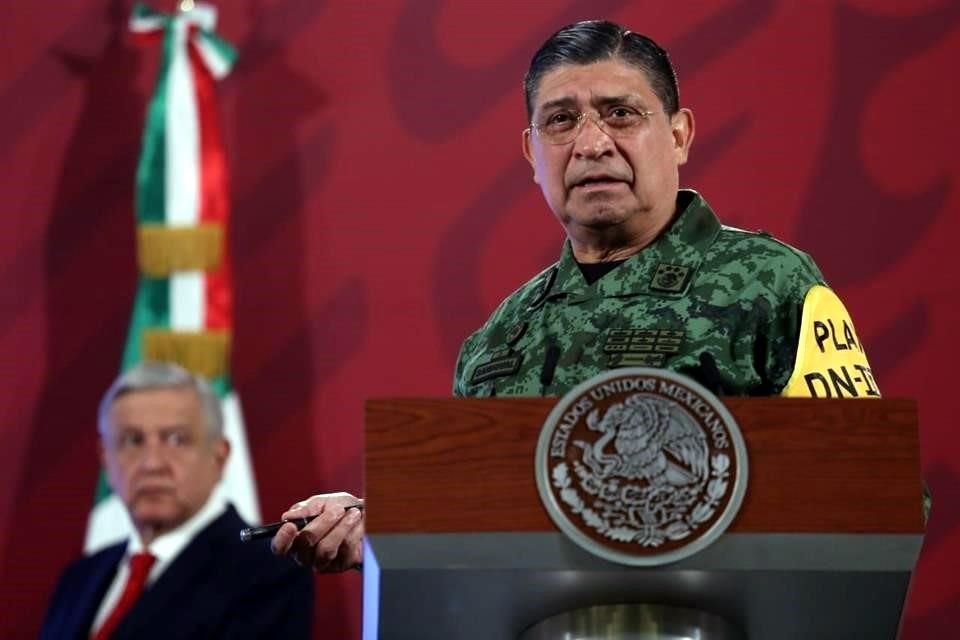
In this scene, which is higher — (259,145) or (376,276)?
(259,145)

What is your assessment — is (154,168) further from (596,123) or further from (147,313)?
(596,123)

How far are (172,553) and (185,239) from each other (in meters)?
0.82

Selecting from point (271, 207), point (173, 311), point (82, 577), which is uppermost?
point (271, 207)

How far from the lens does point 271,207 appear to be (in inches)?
183

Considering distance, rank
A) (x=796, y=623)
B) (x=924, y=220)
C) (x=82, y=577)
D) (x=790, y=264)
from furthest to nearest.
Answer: (x=924, y=220) < (x=82, y=577) < (x=790, y=264) < (x=796, y=623)

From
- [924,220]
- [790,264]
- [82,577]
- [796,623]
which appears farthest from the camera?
[924,220]

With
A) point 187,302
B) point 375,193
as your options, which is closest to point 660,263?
point 187,302

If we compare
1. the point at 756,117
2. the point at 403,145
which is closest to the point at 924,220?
the point at 756,117

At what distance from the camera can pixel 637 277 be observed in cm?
218

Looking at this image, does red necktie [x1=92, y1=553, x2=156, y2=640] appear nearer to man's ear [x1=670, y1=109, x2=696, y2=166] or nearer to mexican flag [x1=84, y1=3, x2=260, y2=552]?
mexican flag [x1=84, y1=3, x2=260, y2=552]

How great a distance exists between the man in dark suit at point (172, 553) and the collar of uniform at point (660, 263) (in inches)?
75.7

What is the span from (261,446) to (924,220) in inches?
73.3

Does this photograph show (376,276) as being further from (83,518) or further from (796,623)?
(796,623)

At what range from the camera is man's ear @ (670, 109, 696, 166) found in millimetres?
2371
